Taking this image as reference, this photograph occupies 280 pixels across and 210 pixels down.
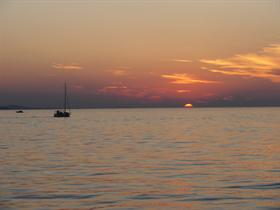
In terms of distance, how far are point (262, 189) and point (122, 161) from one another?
1426 cm

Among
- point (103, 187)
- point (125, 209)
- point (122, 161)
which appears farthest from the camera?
point (122, 161)

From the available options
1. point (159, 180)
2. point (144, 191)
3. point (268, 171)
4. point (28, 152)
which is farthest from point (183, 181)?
point (28, 152)

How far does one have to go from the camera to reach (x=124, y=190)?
23391mm

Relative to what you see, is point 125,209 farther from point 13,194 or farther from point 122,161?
point 122,161

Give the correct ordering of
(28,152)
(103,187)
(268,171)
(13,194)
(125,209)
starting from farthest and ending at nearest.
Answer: (28,152) → (268,171) → (103,187) → (13,194) → (125,209)

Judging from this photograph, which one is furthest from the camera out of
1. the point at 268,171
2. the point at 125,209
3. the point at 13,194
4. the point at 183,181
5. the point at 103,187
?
the point at 268,171

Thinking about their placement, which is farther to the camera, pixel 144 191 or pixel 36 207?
pixel 144 191

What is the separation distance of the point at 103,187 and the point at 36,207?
505cm

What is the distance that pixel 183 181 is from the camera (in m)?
25.8

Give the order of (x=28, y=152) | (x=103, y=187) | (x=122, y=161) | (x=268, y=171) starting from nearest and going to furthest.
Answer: (x=103, y=187) → (x=268, y=171) → (x=122, y=161) → (x=28, y=152)

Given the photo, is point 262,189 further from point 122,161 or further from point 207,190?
point 122,161

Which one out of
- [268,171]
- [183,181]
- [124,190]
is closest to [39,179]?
[124,190]

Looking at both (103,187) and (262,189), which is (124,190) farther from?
(262,189)

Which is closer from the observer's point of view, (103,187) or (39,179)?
(103,187)
